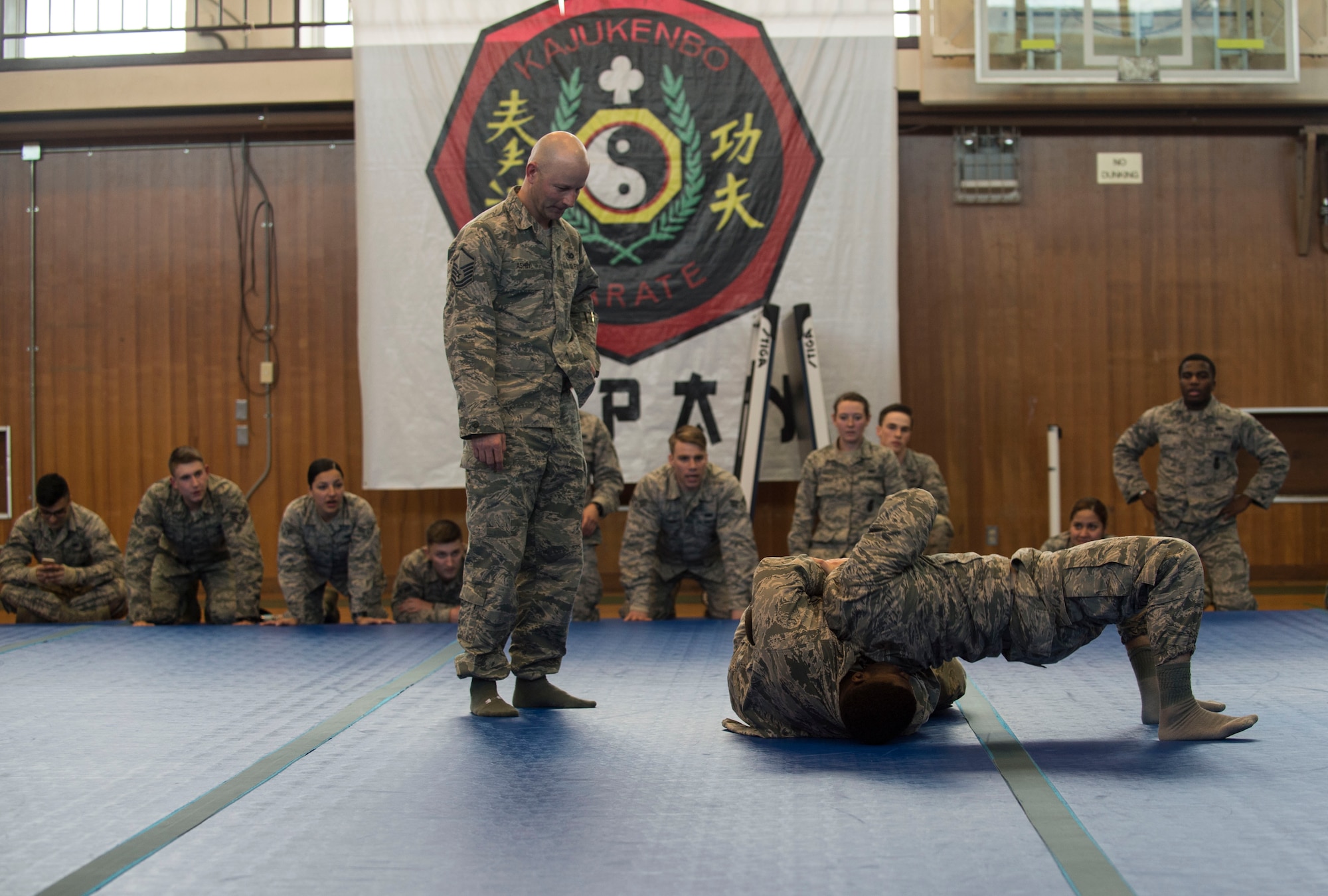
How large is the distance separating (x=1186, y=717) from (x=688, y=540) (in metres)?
3.06

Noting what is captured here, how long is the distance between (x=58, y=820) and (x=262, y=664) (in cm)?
180

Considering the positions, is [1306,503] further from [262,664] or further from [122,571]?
[122,571]

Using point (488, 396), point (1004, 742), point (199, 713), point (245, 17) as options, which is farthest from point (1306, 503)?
point (245, 17)

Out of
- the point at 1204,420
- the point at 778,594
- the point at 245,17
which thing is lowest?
the point at 778,594

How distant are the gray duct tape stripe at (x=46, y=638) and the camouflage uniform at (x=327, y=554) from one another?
2.75 ft

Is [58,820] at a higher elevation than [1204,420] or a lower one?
lower

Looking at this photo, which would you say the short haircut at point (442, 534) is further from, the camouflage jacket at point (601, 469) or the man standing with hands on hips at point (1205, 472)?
the man standing with hands on hips at point (1205, 472)

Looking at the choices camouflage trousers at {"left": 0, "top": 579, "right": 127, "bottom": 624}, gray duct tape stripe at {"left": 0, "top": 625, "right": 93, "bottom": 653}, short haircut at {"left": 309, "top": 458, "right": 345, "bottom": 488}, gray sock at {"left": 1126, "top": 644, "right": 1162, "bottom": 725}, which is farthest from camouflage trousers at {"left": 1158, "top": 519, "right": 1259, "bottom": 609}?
camouflage trousers at {"left": 0, "top": 579, "right": 127, "bottom": 624}

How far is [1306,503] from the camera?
654 centimetres

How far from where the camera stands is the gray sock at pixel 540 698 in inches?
115

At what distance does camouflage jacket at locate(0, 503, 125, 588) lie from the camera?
5426 mm

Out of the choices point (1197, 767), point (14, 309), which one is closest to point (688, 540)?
point (1197, 767)

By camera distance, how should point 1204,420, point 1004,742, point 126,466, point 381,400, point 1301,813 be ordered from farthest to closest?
point 126,466 → point 381,400 → point 1204,420 → point 1004,742 → point 1301,813

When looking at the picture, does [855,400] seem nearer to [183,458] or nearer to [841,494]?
[841,494]
